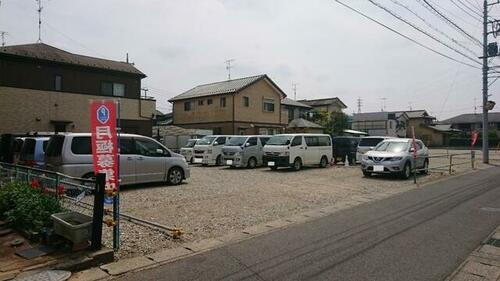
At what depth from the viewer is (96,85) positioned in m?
24.3

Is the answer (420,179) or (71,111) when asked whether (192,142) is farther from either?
(420,179)

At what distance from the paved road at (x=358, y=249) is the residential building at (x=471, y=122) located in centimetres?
6417

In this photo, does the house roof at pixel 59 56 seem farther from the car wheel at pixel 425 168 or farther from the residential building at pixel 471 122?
the residential building at pixel 471 122

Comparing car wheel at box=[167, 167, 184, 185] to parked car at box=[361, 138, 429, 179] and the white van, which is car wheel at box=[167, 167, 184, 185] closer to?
the white van

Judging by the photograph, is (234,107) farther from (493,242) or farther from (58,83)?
(493,242)

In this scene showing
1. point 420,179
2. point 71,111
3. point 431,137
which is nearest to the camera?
point 420,179

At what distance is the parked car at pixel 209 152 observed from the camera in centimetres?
2058

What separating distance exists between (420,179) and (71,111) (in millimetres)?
20015

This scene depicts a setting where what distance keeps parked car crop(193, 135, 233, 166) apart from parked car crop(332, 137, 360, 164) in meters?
6.79

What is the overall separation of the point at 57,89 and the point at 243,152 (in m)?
12.6

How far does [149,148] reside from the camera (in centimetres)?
1232

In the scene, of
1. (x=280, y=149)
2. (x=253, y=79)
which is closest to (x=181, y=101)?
(x=253, y=79)

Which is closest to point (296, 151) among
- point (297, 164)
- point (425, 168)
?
point (297, 164)

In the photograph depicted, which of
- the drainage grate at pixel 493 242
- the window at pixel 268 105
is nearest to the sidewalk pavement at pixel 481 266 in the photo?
the drainage grate at pixel 493 242
